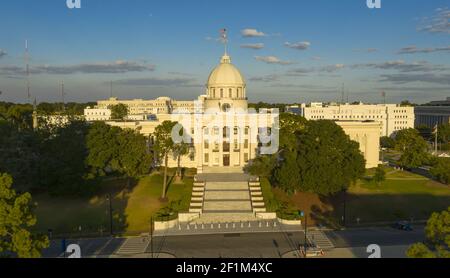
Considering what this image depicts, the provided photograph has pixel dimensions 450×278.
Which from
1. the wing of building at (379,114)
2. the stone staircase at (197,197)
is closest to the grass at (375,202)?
the stone staircase at (197,197)

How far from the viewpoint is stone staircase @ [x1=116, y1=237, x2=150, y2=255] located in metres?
36.0

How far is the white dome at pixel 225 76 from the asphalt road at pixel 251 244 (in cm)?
3377

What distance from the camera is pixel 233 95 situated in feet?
224

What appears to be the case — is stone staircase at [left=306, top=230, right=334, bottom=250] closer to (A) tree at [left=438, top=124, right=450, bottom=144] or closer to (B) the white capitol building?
(B) the white capitol building

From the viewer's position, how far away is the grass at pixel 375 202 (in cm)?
4634

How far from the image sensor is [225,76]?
68.1 metres

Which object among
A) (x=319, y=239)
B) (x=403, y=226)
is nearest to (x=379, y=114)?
(x=403, y=226)

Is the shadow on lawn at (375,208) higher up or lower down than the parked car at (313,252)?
higher up

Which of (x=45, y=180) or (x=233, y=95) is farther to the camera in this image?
(x=233, y=95)

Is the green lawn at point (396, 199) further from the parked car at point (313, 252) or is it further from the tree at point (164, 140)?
the tree at point (164, 140)

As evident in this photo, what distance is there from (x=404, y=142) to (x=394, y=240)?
113 ft

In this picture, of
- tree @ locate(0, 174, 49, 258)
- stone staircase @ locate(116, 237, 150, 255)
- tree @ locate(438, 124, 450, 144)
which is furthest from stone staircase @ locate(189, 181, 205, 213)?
tree @ locate(438, 124, 450, 144)
